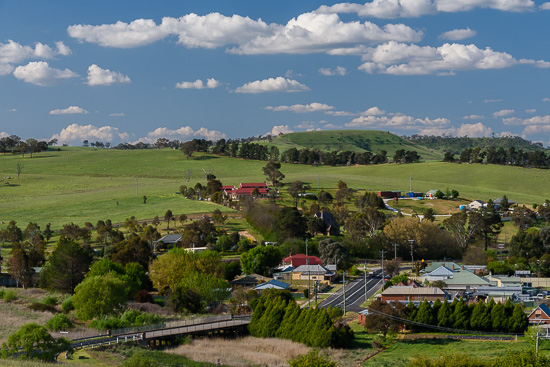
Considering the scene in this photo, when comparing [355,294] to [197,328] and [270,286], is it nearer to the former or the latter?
[270,286]

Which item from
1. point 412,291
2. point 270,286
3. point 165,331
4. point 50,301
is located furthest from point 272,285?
point 50,301

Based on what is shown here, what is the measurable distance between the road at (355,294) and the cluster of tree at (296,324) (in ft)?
23.2

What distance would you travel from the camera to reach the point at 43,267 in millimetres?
74062

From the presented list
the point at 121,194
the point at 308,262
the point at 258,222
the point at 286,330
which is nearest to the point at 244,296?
the point at 286,330

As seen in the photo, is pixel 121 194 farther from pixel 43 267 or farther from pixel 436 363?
pixel 436 363

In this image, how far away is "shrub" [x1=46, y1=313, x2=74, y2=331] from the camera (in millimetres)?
52713

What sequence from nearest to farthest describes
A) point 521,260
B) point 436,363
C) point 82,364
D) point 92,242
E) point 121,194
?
point 436,363, point 82,364, point 521,260, point 92,242, point 121,194

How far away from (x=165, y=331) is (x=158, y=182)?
103525 millimetres

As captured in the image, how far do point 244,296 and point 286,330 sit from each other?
435 inches

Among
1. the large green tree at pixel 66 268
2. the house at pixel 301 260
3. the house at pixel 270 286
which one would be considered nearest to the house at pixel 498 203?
the house at pixel 301 260

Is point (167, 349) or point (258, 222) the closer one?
point (167, 349)

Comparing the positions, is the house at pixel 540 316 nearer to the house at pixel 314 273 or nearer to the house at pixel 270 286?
the house at pixel 270 286

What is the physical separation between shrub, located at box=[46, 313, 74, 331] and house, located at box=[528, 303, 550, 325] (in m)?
37.3

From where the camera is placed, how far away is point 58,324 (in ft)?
173
